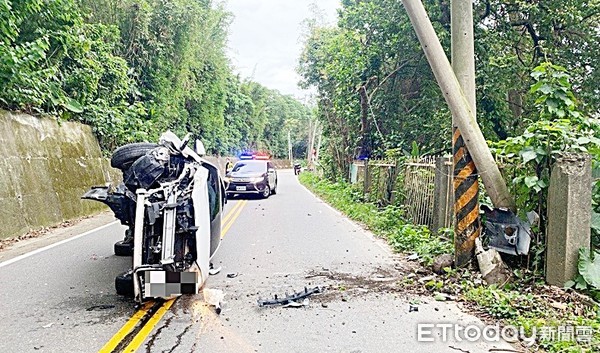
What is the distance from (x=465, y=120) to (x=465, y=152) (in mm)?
494

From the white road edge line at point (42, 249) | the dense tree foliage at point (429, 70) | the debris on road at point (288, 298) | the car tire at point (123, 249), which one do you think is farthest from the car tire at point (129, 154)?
the dense tree foliage at point (429, 70)

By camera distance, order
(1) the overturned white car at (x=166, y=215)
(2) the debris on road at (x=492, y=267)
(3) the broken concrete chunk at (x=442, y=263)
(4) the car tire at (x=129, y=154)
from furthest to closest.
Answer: (3) the broken concrete chunk at (x=442, y=263)
(4) the car tire at (x=129, y=154)
(2) the debris on road at (x=492, y=267)
(1) the overturned white car at (x=166, y=215)

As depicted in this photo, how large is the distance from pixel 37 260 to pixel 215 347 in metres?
4.67

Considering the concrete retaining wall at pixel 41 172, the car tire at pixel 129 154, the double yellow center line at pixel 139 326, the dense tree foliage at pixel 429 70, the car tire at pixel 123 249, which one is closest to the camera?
the double yellow center line at pixel 139 326

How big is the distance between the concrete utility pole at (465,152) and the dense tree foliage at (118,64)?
329 inches

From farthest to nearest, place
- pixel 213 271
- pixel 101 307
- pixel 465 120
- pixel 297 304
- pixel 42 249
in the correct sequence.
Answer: pixel 42 249, pixel 213 271, pixel 465 120, pixel 297 304, pixel 101 307

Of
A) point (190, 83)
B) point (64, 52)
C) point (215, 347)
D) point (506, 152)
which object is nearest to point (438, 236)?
point (506, 152)

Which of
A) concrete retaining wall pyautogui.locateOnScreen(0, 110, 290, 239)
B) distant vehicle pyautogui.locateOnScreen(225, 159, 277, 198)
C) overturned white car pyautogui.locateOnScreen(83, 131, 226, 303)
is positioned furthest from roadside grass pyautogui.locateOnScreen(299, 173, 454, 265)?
concrete retaining wall pyautogui.locateOnScreen(0, 110, 290, 239)

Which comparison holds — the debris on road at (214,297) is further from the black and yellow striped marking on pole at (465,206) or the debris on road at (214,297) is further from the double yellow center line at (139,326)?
the black and yellow striped marking on pole at (465,206)

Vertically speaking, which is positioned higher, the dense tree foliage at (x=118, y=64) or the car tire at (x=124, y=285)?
the dense tree foliage at (x=118, y=64)

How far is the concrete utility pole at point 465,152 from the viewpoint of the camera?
617 cm

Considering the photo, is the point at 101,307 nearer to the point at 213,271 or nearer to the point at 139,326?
the point at 139,326

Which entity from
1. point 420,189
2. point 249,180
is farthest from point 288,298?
point 249,180

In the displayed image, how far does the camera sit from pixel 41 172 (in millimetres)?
11461
